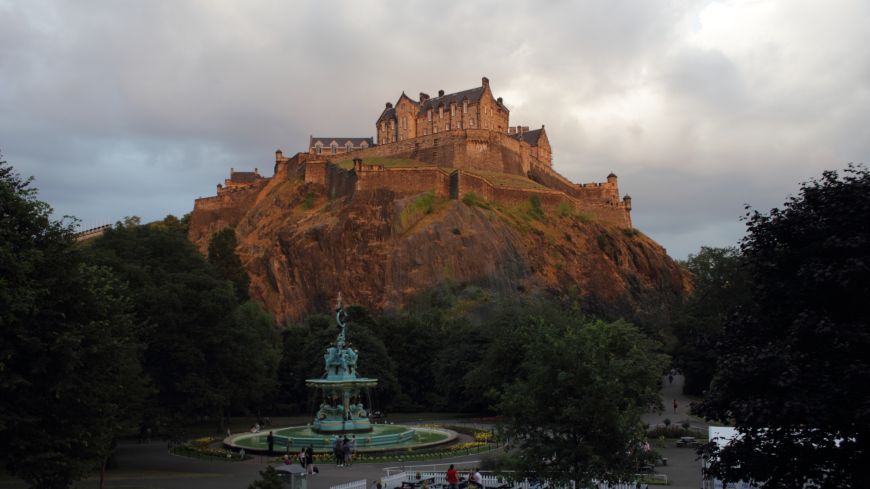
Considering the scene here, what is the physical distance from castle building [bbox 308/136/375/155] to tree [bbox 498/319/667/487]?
342 ft

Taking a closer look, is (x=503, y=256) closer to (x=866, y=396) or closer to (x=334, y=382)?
(x=334, y=382)

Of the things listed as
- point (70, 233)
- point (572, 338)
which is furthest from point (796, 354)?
point (70, 233)

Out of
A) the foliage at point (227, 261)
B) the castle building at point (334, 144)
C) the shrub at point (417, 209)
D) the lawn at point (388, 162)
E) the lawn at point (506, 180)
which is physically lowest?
the foliage at point (227, 261)

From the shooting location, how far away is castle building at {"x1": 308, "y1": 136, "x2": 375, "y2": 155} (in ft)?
400

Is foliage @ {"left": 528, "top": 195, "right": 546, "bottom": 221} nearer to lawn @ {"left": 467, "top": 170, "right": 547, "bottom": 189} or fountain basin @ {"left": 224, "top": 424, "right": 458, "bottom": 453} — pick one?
lawn @ {"left": 467, "top": 170, "right": 547, "bottom": 189}

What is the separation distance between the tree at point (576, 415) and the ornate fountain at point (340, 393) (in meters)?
15.2

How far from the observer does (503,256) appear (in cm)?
9144

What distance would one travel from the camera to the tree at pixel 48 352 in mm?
17047

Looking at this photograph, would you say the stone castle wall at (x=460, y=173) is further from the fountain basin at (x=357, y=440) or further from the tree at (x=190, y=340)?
the fountain basin at (x=357, y=440)

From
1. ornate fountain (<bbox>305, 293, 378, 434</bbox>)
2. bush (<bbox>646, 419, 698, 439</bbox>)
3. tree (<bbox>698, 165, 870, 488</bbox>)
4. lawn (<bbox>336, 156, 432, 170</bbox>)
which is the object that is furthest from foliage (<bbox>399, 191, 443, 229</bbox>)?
tree (<bbox>698, 165, 870, 488</bbox>)

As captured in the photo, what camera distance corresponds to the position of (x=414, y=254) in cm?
8956

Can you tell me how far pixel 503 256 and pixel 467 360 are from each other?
1572 inches

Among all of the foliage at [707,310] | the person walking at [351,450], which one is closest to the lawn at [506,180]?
the foliage at [707,310]

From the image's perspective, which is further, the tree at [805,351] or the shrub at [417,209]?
the shrub at [417,209]
